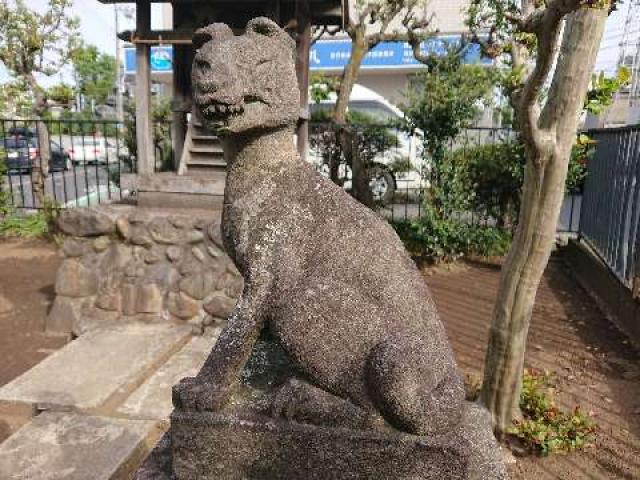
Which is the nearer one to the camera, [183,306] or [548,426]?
[548,426]

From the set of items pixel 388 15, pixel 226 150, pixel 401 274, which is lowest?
pixel 401 274

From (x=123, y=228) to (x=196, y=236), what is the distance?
0.68 metres

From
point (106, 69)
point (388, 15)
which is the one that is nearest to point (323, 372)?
point (388, 15)

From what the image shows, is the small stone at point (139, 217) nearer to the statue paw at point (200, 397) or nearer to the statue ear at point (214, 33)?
the statue ear at point (214, 33)

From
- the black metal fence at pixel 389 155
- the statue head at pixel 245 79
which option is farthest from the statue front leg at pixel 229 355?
the black metal fence at pixel 389 155

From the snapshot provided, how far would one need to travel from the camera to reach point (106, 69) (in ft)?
113

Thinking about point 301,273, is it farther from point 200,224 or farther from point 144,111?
point 144,111

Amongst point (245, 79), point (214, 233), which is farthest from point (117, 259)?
point (245, 79)

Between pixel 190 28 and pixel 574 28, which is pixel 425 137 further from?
pixel 574 28

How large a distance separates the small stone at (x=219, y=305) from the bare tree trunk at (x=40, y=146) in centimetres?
568

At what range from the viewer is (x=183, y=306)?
16.0 feet

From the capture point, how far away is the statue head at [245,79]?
5.63 feet

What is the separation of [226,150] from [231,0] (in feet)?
12.1

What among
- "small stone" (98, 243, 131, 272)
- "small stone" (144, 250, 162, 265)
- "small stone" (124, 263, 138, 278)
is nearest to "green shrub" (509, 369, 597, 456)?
"small stone" (144, 250, 162, 265)
